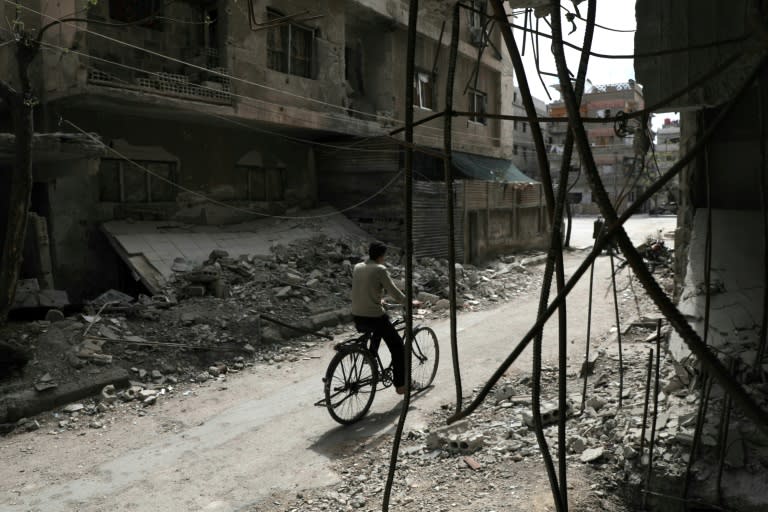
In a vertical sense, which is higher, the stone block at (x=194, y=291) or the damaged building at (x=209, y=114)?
the damaged building at (x=209, y=114)

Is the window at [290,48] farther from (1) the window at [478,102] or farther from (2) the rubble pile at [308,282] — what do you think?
(1) the window at [478,102]

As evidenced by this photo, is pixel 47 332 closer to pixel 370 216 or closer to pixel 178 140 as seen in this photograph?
pixel 178 140

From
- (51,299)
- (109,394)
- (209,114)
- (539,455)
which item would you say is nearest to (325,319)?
(109,394)

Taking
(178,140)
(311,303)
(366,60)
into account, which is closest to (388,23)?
(366,60)

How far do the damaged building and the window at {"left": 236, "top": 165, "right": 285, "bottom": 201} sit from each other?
37mm

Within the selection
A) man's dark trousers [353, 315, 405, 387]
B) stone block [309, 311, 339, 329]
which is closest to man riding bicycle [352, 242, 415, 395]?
man's dark trousers [353, 315, 405, 387]

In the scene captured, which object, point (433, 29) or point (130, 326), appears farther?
point (433, 29)

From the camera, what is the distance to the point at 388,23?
17391 millimetres

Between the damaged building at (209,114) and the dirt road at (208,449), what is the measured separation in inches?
169

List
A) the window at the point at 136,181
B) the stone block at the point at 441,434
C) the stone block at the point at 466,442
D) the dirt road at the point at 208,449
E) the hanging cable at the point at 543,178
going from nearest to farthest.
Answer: the hanging cable at the point at 543,178 → the dirt road at the point at 208,449 → the stone block at the point at 466,442 → the stone block at the point at 441,434 → the window at the point at 136,181

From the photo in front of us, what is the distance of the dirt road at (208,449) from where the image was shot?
182 inches

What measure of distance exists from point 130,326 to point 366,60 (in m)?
12.0

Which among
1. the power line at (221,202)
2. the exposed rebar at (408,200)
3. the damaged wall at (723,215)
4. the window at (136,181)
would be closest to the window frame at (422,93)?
the power line at (221,202)

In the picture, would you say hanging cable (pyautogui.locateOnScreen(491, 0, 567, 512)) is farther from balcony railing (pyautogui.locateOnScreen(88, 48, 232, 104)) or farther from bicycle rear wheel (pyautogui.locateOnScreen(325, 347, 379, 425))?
balcony railing (pyautogui.locateOnScreen(88, 48, 232, 104))
